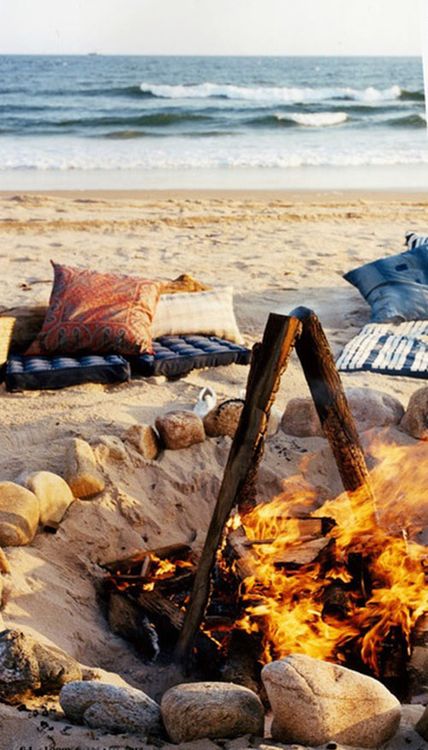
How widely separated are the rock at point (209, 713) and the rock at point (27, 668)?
1.22 ft

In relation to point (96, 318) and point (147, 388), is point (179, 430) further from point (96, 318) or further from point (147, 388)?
point (96, 318)

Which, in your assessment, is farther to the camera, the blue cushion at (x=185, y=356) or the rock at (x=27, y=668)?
the blue cushion at (x=185, y=356)

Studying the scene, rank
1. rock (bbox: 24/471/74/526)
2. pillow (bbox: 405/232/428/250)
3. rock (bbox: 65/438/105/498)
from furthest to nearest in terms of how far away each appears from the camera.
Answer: pillow (bbox: 405/232/428/250)
rock (bbox: 65/438/105/498)
rock (bbox: 24/471/74/526)

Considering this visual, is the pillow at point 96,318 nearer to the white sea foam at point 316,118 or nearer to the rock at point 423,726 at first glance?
the rock at point 423,726

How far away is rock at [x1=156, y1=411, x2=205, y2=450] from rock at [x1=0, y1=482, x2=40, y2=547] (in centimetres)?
77

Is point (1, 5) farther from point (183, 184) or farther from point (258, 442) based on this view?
point (258, 442)

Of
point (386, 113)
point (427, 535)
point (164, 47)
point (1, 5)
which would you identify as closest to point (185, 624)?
point (427, 535)

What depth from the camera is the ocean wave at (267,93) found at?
25.7 m

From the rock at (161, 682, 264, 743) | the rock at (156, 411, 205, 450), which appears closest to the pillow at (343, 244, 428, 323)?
the rock at (156, 411, 205, 450)

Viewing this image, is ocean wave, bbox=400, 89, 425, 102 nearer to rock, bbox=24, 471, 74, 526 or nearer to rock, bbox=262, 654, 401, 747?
rock, bbox=24, 471, 74, 526

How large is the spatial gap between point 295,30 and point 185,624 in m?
25.4

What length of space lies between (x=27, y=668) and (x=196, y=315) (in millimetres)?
3342

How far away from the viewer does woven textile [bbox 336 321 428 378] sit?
18.1 feet

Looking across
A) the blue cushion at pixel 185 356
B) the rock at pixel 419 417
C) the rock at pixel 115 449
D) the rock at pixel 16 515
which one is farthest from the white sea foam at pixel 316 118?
the rock at pixel 16 515
